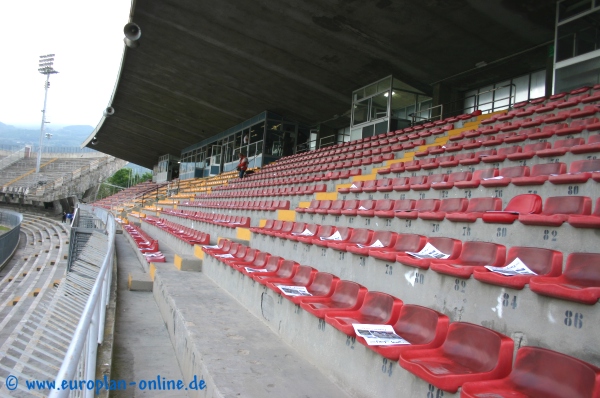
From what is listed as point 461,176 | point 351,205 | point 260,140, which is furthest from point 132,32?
point 461,176

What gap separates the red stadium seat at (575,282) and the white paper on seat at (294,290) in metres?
1.55

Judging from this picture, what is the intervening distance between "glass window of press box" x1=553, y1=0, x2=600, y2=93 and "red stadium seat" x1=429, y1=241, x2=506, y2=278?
6864 millimetres

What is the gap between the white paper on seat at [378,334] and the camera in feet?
6.15

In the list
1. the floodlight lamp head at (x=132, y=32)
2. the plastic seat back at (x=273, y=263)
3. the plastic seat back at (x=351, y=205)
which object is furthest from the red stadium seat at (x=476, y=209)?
the floodlight lamp head at (x=132, y=32)

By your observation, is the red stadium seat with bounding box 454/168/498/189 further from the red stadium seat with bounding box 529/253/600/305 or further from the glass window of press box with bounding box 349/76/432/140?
the glass window of press box with bounding box 349/76/432/140

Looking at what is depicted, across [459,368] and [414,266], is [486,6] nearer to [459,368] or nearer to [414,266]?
[414,266]

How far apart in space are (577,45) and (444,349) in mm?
8495

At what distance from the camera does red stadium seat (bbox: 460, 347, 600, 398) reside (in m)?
1.22

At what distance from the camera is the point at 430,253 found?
291cm

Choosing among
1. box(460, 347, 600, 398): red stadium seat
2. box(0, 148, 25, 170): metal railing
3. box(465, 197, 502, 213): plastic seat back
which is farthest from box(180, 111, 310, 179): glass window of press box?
box(0, 148, 25, 170): metal railing

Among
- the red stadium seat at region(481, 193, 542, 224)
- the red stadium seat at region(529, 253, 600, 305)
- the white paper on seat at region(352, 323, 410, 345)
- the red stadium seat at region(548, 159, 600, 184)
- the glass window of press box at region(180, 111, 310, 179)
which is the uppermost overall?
the glass window of press box at region(180, 111, 310, 179)

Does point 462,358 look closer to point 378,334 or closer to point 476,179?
point 378,334

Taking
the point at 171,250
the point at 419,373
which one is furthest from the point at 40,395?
the point at 171,250

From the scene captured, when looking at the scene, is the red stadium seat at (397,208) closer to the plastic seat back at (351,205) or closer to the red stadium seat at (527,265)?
the plastic seat back at (351,205)
